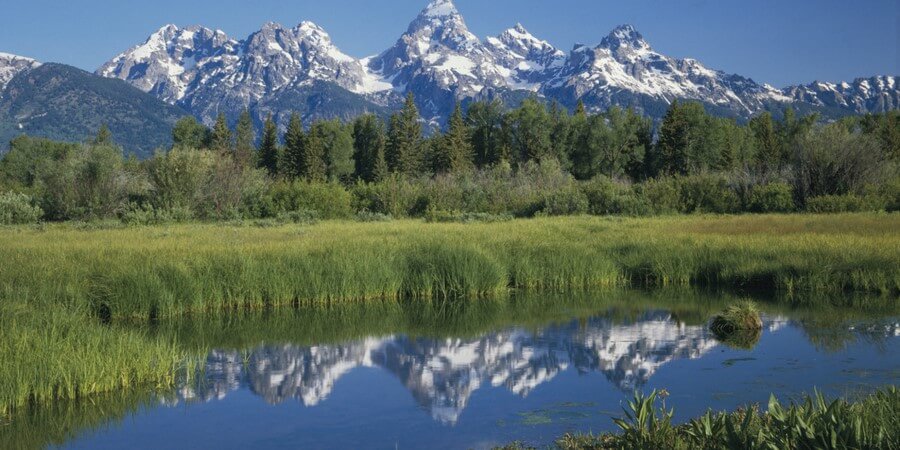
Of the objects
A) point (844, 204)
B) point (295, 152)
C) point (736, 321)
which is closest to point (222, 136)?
point (295, 152)

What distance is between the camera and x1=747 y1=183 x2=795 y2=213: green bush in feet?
129

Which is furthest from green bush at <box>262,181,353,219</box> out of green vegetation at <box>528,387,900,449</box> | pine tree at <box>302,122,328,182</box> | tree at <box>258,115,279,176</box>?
tree at <box>258,115,279,176</box>

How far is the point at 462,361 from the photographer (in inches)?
538

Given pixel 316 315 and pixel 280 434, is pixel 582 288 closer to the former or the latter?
pixel 316 315

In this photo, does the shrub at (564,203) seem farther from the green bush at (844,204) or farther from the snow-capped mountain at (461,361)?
the snow-capped mountain at (461,361)

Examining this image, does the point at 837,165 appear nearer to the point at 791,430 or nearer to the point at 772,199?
the point at 772,199

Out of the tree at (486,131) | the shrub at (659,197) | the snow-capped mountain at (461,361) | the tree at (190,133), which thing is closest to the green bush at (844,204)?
the shrub at (659,197)

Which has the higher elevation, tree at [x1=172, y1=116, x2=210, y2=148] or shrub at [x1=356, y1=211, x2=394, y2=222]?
tree at [x1=172, y1=116, x2=210, y2=148]

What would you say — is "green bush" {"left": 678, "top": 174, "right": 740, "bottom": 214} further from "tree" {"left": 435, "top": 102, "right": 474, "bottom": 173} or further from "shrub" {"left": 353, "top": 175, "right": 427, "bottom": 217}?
"tree" {"left": 435, "top": 102, "right": 474, "bottom": 173}

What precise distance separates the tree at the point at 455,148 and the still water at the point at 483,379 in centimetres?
6321

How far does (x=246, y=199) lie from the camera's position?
136 feet

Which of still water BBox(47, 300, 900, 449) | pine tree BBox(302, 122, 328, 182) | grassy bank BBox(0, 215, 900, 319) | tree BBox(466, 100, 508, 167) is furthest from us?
tree BBox(466, 100, 508, 167)

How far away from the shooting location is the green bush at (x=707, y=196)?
40750 mm

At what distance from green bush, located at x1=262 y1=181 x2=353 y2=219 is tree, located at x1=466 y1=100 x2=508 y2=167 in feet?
139
